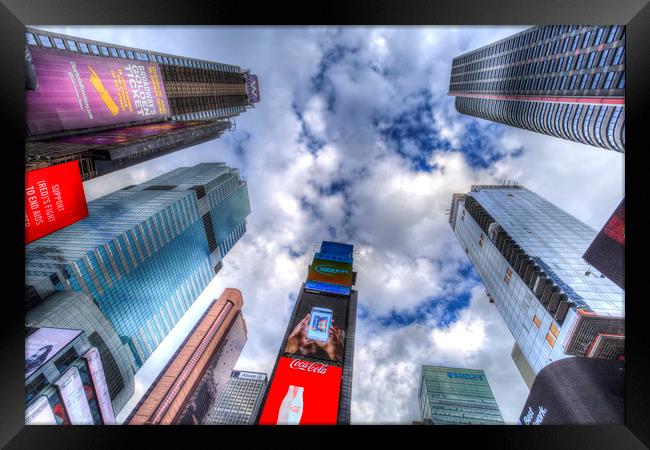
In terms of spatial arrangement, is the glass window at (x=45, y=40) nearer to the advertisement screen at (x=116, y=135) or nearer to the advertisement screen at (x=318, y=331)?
the advertisement screen at (x=116, y=135)

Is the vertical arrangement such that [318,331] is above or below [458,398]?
above

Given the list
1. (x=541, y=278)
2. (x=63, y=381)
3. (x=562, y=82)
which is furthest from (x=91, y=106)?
(x=562, y=82)

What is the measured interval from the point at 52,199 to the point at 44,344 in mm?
26087

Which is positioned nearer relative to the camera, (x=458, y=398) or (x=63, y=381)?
(x=63, y=381)

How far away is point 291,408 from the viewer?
43.1m

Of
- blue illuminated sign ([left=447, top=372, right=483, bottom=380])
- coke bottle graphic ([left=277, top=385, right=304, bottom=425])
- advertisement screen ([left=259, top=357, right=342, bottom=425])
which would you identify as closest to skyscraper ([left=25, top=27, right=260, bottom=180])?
advertisement screen ([left=259, top=357, right=342, bottom=425])

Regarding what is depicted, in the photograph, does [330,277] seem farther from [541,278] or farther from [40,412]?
[40,412]

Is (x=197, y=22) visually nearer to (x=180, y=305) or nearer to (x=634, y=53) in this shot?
(x=634, y=53)

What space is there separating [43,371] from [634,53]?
49.4m

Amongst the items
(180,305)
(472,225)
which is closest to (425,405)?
(472,225)

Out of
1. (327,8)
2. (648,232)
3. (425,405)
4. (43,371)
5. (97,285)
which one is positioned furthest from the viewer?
(425,405)

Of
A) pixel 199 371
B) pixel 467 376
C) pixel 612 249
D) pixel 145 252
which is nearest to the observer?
pixel 612 249

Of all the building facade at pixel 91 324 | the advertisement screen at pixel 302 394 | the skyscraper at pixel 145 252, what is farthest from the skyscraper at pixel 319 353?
the skyscraper at pixel 145 252

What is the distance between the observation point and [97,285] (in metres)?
59.8
